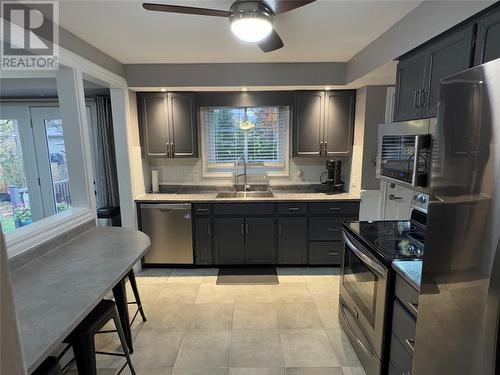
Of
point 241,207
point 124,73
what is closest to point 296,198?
point 241,207

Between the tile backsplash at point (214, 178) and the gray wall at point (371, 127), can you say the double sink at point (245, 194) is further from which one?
the gray wall at point (371, 127)

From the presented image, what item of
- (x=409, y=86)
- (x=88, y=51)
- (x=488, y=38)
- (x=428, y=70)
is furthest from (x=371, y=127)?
(x=88, y=51)

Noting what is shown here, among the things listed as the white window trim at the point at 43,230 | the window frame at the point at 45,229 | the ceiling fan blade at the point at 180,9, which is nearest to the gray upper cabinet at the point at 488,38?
the ceiling fan blade at the point at 180,9

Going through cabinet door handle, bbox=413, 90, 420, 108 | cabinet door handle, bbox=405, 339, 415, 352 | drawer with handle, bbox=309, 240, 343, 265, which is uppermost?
cabinet door handle, bbox=413, 90, 420, 108

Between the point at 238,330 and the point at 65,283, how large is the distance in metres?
1.50

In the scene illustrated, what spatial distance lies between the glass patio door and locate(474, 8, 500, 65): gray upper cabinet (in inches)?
177

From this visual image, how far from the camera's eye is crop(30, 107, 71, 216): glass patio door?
3883 mm

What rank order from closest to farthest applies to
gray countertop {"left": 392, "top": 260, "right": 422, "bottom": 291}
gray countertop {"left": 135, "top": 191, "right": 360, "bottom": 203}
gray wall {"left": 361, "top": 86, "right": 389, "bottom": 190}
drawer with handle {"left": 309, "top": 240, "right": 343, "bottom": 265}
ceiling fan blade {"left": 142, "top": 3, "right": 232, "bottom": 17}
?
1. gray countertop {"left": 392, "top": 260, "right": 422, "bottom": 291}
2. ceiling fan blade {"left": 142, "top": 3, "right": 232, "bottom": 17}
3. gray wall {"left": 361, "top": 86, "right": 389, "bottom": 190}
4. gray countertop {"left": 135, "top": 191, "right": 360, "bottom": 203}
5. drawer with handle {"left": 309, "top": 240, "right": 343, "bottom": 265}

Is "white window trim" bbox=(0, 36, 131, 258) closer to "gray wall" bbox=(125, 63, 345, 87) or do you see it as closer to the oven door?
"gray wall" bbox=(125, 63, 345, 87)

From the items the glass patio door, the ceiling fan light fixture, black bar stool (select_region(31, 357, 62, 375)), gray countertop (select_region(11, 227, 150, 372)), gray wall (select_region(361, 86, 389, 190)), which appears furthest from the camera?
the glass patio door

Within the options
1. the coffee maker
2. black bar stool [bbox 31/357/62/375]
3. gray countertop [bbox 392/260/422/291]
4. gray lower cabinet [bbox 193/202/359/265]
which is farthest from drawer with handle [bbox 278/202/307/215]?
black bar stool [bbox 31/357/62/375]

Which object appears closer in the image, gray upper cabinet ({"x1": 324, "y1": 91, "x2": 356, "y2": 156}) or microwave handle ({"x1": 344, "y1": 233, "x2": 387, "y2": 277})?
microwave handle ({"x1": 344, "y1": 233, "x2": 387, "y2": 277})

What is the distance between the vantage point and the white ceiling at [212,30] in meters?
1.84

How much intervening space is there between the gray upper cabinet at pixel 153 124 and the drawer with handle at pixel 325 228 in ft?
7.07
